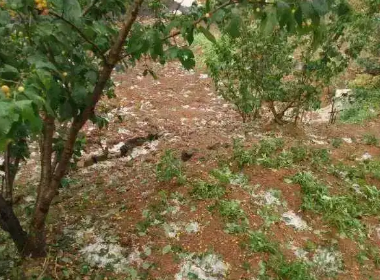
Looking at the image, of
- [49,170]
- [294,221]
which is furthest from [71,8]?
[294,221]

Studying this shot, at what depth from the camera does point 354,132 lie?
26.3 feet

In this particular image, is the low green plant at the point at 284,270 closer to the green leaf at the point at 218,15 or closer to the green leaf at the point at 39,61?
the green leaf at the point at 218,15

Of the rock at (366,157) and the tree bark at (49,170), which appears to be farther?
the rock at (366,157)

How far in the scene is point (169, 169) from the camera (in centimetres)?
581

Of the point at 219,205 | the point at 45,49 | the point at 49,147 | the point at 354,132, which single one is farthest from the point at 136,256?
the point at 354,132

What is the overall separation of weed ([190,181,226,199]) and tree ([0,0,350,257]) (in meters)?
1.71

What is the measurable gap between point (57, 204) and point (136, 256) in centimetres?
167

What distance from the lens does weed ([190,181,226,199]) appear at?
533cm

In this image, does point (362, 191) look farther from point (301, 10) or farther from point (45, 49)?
point (45, 49)

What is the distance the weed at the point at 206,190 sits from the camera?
5328 millimetres

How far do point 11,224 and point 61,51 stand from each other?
1798mm

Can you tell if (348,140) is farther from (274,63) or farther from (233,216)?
(233,216)

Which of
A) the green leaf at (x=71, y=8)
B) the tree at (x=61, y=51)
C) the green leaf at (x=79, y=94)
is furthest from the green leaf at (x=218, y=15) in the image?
the green leaf at (x=79, y=94)

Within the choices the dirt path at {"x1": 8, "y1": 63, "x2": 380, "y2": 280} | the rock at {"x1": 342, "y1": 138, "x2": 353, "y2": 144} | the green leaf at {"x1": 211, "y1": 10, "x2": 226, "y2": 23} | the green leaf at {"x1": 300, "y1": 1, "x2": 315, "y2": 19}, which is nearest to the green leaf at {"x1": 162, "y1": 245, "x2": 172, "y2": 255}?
the dirt path at {"x1": 8, "y1": 63, "x2": 380, "y2": 280}
